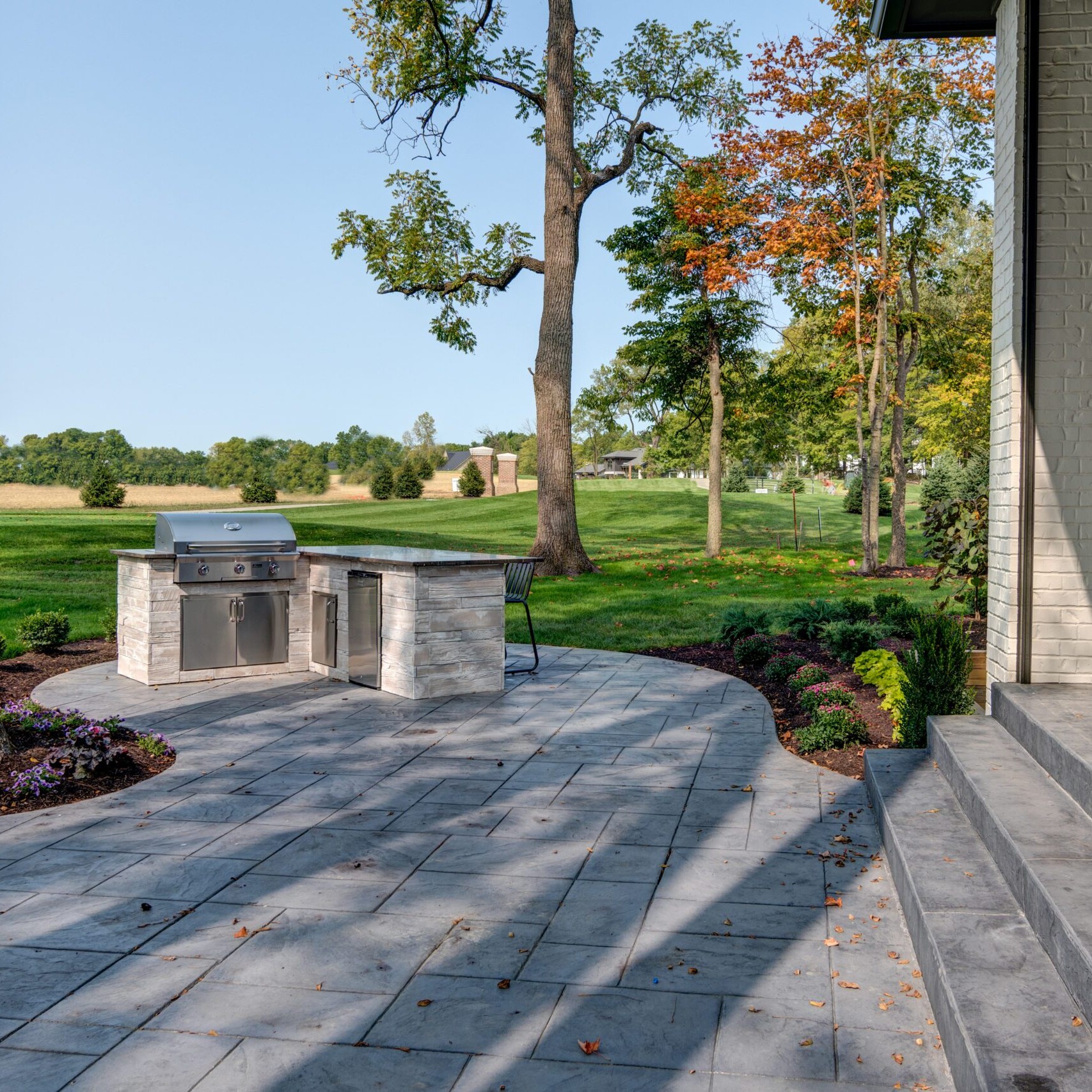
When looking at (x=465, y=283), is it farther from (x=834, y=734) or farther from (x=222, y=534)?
(x=834, y=734)

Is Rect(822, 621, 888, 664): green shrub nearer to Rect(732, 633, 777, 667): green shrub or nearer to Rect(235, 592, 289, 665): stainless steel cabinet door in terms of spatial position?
Rect(732, 633, 777, 667): green shrub

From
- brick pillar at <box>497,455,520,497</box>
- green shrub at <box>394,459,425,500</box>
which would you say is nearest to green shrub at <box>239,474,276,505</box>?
green shrub at <box>394,459,425,500</box>

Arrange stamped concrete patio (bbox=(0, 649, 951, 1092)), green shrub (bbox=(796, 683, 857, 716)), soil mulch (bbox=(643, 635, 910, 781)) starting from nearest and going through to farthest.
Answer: stamped concrete patio (bbox=(0, 649, 951, 1092)), soil mulch (bbox=(643, 635, 910, 781)), green shrub (bbox=(796, 683, 857, 716))

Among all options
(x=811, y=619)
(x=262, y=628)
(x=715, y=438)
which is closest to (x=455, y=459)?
(x=715, y=438)

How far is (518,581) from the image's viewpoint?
764cm

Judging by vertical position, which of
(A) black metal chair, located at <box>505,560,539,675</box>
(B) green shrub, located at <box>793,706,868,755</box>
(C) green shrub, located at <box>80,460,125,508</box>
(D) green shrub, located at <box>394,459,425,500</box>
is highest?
(D) green shrub, located at <box>394,459,425,500</box>

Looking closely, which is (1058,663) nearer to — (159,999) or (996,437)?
(996,437)

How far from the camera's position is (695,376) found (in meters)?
18.2

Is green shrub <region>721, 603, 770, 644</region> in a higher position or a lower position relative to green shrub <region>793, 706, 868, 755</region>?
higher

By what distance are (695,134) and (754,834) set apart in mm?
15289

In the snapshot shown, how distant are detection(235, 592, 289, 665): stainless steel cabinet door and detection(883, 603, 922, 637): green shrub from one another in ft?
16.2

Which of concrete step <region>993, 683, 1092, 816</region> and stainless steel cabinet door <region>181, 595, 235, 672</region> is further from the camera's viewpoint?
stainless steel cabinet door <region>181, 595, 235, 672</region>

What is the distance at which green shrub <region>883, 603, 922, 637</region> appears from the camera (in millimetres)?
8141

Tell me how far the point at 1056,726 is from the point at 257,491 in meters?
26.4
